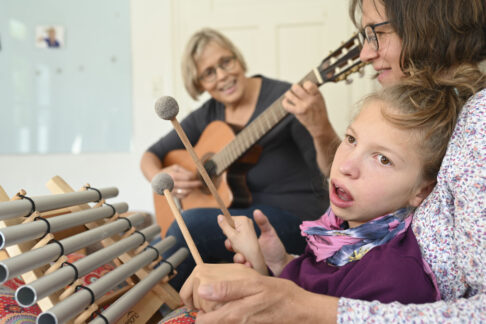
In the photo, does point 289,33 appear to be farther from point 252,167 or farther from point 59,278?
point 59,278

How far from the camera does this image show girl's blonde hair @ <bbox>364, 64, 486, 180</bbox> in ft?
2.52

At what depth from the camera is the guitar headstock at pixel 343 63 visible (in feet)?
4.25

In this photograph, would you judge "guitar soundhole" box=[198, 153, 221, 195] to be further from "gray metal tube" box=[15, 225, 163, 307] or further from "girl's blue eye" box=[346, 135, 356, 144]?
"girl's blue eye" box=[346, 135, 356, 144]

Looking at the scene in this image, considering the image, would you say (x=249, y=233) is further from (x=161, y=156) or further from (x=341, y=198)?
(x=161, y=156)

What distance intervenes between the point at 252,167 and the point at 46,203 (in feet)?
3.25

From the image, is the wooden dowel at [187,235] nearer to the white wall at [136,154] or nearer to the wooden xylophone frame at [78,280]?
the wooden xylophone frame at [78,280]

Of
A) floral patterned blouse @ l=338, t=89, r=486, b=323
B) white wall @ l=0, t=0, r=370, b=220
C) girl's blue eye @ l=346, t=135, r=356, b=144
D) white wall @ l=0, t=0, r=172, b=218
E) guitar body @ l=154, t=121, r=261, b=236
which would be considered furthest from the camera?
white wall @ l=0, t=0, r=172, b=218

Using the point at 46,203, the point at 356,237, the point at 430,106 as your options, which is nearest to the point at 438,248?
the point at 356,237

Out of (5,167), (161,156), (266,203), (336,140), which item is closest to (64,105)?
(5,167)

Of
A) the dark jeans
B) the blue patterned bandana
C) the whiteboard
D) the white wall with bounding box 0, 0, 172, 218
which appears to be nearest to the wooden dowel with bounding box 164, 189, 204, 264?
Result: the blue patterned bandana

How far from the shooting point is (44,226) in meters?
0.75

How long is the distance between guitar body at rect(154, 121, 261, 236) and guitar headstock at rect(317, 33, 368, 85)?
1.39 feet

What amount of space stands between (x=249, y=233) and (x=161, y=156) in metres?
1.28

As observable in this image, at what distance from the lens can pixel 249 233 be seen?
35.5 inches
